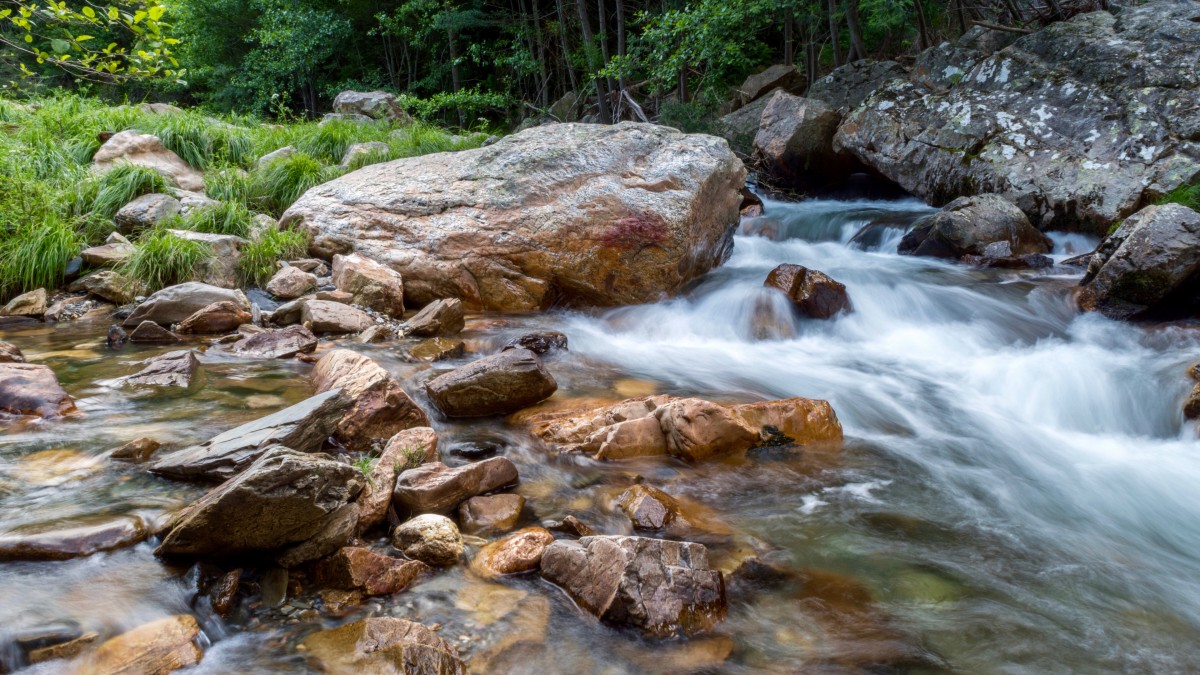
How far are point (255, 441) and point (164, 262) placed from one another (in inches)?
178

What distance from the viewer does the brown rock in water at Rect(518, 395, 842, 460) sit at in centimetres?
400

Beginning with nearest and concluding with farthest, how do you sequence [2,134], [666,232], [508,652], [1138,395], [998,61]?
[508,652] < [1138,395] < [666,232] < [2,134] < [998,61]

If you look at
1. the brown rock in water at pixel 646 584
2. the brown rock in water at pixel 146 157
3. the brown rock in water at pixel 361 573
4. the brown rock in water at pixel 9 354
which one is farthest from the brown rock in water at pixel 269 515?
the brown rock in water at pixel 146 157

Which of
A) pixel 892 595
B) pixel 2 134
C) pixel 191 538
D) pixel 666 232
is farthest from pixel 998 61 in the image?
pixel 2 134

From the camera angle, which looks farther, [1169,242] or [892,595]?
[1169,242]

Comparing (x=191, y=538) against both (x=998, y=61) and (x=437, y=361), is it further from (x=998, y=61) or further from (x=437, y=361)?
(x=998, y=61)

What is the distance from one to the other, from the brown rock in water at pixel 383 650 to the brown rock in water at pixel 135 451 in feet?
5.06

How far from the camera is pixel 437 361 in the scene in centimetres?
543

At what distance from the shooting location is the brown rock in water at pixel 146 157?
28.4 ft

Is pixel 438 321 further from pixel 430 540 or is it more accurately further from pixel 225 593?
pixel 225 593

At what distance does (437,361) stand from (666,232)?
2.70m

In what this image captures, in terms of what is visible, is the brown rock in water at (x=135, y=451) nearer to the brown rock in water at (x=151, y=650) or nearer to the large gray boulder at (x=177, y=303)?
the brown rock in water at (x=151, y=650)

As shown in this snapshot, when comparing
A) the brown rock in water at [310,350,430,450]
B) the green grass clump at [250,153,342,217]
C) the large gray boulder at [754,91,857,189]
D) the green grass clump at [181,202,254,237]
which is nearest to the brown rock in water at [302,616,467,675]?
the brown rock in water at [310,350,430,450]

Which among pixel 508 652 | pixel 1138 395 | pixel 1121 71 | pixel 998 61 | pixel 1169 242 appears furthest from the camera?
pixel 998 61
